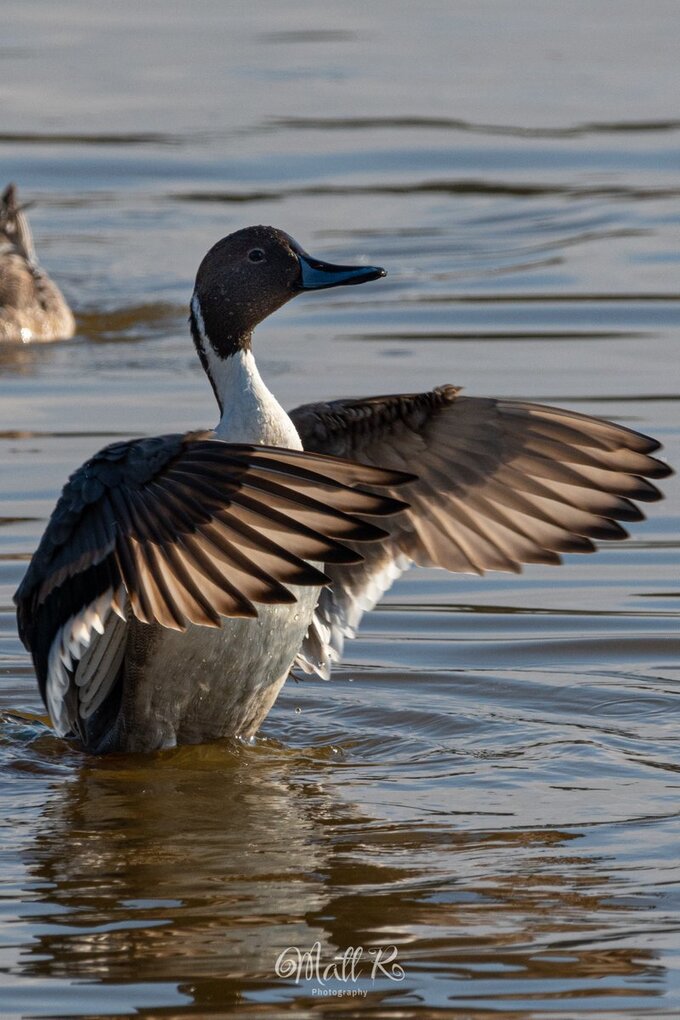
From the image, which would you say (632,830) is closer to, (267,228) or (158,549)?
(158,549)

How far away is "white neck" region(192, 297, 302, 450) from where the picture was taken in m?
6.73

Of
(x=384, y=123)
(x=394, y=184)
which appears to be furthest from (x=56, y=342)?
(x=384, y=123)

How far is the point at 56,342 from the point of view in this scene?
13.8 metres

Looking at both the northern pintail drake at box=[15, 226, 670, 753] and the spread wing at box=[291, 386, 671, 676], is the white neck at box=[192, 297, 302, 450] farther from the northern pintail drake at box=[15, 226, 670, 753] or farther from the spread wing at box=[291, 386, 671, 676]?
the spread wing at box=[291, 386, 671, 676]

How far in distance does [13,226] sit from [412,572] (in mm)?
6176

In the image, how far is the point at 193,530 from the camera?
570 cm

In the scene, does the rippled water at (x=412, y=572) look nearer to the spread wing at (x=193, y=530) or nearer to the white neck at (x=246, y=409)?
the spread wing at (x=193, y=530)

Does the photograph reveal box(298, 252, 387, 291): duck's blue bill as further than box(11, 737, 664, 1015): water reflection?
Yes

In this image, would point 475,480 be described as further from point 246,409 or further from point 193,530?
point 193,530

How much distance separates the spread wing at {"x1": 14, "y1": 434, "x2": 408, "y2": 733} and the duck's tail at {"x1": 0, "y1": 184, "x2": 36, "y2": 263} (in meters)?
8.56

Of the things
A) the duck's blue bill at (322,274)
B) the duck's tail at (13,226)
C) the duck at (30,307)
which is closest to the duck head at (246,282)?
the duck's blue bill at (322,274)

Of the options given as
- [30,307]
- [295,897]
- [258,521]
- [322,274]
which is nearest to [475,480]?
[322,274]

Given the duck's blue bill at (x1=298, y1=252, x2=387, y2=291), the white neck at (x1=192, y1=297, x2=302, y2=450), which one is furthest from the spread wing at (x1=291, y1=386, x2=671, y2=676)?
the duck's blue bill at (x1=298, y1=252, x2=387, y2=291)

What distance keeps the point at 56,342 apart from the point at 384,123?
603 cm
